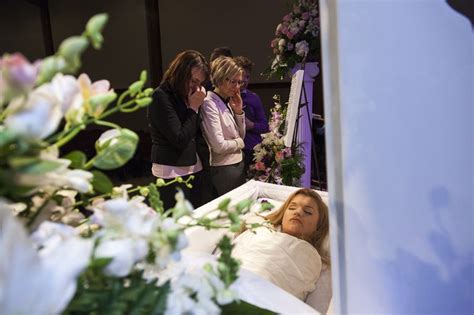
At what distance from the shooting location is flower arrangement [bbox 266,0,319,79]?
8.18 feet

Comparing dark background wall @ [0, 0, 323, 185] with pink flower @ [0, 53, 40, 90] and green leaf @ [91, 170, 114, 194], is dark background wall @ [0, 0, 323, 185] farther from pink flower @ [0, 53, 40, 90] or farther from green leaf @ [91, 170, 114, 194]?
pink flower @ [0, 53, 40, 90]

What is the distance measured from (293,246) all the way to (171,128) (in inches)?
36.0

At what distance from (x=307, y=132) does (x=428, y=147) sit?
7.01 ft

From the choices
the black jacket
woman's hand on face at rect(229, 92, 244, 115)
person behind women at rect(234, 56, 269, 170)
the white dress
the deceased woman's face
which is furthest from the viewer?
person behind women at rect(234, 56, 269, 170)

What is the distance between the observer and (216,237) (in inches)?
66.7

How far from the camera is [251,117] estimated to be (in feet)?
9.98

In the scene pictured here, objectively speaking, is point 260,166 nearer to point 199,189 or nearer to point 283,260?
point 199,189

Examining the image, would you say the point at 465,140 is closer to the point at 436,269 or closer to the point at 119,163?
the point at 436,269

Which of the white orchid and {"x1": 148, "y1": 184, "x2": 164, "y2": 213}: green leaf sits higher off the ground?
the white orchid

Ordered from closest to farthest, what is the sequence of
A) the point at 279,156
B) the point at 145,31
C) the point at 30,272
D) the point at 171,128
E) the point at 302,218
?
the point at 30,272
the point at 302,218
the point at 171,128
the point at 279,156
the point at 145,31

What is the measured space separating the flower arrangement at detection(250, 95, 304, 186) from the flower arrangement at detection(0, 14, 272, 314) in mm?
2213

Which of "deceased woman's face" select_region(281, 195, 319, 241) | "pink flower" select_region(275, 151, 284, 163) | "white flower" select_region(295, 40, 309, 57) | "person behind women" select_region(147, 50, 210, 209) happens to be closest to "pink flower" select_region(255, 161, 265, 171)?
"pink flower" select_region(275, 151, 284, 163)

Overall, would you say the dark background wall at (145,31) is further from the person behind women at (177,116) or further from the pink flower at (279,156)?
the person behind women at (177,116)

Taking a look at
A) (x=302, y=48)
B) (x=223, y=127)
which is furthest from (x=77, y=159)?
(x=302, y=48)
